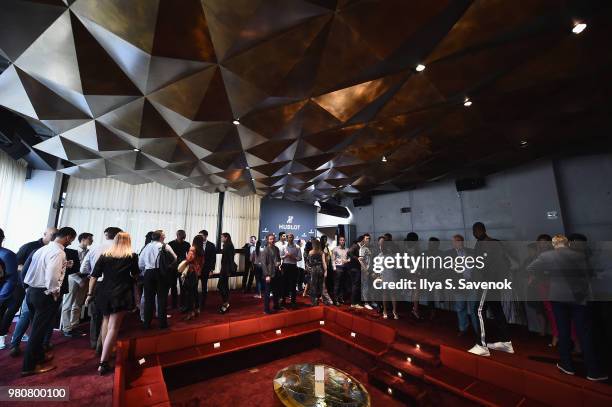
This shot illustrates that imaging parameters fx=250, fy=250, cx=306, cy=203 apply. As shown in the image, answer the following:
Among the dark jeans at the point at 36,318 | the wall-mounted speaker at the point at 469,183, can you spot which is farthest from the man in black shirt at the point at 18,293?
the wall-mounted speaker at the point at 469,183

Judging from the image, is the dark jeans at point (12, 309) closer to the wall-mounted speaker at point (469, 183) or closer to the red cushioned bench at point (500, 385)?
the red cushioned bench at point (500, 385)

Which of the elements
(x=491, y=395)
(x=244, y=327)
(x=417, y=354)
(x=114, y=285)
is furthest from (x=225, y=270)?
(x=491, y=395)

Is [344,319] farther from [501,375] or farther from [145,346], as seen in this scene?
[145,346]

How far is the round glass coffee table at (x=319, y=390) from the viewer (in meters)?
2.78

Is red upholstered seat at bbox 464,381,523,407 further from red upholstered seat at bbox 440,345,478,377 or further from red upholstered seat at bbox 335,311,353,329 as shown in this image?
red upholstered seat at bbox 335,311,353,329

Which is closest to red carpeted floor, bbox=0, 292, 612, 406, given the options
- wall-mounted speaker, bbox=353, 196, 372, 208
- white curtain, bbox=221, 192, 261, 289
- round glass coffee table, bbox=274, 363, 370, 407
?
round glass coffee table, bbox=274, 363, 370, 407

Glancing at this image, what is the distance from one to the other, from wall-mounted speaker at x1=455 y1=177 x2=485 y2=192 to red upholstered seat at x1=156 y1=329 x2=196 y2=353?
7122 mm

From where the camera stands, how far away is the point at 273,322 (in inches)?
198

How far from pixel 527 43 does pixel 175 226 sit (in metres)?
8.67

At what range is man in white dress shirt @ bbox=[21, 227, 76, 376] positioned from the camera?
2885 mm

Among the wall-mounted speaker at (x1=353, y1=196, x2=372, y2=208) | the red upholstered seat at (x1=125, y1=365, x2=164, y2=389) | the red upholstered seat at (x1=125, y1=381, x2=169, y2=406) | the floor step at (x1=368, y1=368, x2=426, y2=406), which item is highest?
the wall-mounted speaker at (x1=353, y1=196, x2=372, y2=208)

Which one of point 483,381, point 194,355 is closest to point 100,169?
point 194,355

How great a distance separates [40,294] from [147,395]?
1705mm

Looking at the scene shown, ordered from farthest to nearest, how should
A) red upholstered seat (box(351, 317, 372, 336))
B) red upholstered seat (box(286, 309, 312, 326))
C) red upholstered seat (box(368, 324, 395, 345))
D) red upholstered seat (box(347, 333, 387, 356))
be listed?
red upholstered seat (box(286, 309, 312, 326)) → red upholstered seat (box(351, 317, 372, 336)) → red upholstered seat (box(368, 324, 395, 345)) → red upholstered seat (box(347, 333, 387, 356))
